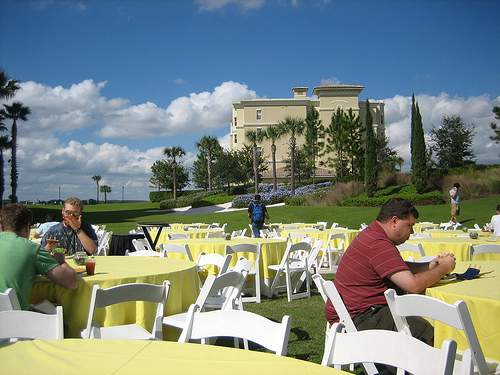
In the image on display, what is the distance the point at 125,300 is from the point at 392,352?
2.10 meters

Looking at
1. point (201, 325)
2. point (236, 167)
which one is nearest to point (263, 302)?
point (201, 325)

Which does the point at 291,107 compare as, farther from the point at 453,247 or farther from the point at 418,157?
the point at 453,247

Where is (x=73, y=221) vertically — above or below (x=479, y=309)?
above

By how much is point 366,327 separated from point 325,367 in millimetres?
1874

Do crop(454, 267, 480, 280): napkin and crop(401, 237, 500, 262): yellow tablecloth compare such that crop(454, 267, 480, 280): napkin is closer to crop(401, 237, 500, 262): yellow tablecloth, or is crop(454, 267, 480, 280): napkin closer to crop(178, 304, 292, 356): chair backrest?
crop(178, 304, 292, 356): chair backrest

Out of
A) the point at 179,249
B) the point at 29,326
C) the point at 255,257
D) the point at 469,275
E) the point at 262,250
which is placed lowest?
the point at 255,257

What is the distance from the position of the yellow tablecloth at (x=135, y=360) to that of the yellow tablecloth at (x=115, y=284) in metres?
1.80

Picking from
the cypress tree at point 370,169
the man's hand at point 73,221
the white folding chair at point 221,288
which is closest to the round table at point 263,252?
the man's hand at point 73,221

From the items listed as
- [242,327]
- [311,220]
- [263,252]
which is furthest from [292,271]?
[311,220]

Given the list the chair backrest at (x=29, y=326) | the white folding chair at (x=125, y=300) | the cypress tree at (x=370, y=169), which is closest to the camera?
the chair backrest at (x=29, y=326)

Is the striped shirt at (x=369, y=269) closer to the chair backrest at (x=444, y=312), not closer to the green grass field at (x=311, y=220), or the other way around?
the chair backrest at (x=444, y=312)

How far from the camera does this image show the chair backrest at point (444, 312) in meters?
2.51

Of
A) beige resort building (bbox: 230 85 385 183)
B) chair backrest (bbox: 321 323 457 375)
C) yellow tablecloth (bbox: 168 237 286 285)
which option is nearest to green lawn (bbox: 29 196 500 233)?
yellow tablecloth (bbox: 168 237 286 285)

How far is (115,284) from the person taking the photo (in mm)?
4211
